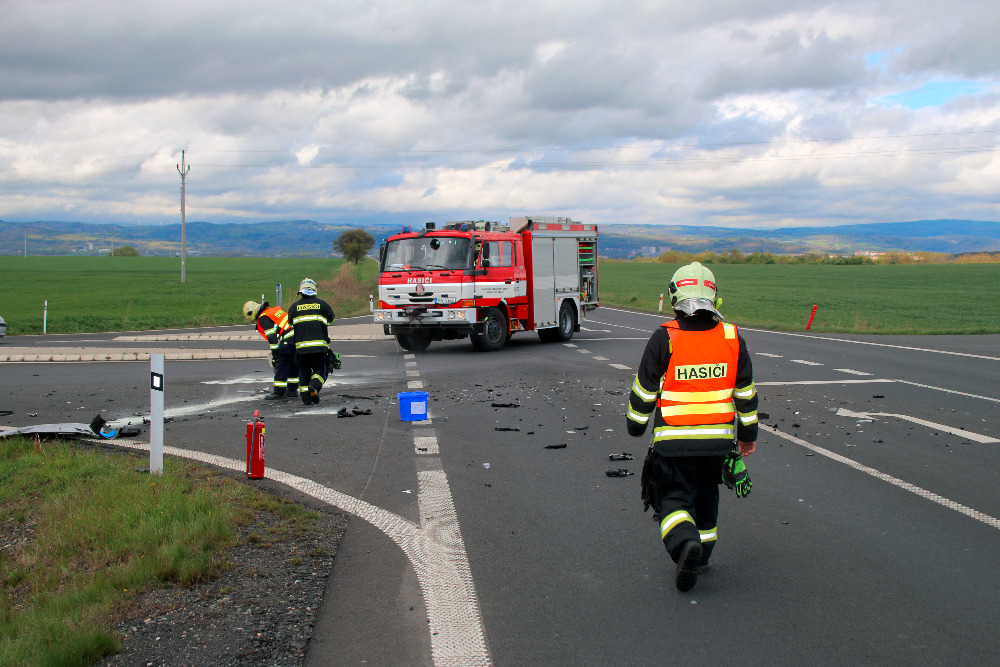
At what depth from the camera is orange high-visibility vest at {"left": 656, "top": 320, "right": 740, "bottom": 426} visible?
4.83 m

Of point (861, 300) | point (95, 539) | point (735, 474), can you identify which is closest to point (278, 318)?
point (95, 539)

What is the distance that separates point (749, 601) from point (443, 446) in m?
4.68

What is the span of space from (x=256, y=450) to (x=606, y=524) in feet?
10.3

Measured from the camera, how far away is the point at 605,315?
3303 cm

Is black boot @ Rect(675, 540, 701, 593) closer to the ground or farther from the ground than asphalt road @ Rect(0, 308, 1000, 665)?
farther from the ground

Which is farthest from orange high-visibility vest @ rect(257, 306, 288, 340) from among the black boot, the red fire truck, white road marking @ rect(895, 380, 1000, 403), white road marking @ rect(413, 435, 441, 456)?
white road marking @ rect(895, 380, 1000, 403)

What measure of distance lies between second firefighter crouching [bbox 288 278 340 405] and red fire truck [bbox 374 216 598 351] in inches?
280

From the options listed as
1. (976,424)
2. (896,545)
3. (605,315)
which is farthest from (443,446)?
(605,315)

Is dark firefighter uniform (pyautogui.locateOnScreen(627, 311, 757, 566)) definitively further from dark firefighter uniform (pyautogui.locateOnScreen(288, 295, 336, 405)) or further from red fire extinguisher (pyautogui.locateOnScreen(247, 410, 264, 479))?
dark firefighter uniform (pyautogui.locateOnScreen(288, 295, 336, 405))

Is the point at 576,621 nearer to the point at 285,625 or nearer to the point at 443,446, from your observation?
the point at 285,625

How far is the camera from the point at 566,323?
22.4 m

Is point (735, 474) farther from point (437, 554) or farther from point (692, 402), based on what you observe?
point (437, 554)

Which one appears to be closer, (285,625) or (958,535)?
(285,625)

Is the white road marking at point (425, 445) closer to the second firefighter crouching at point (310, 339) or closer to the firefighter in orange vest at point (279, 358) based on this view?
the second firefighter crouching at point (310, 339)
